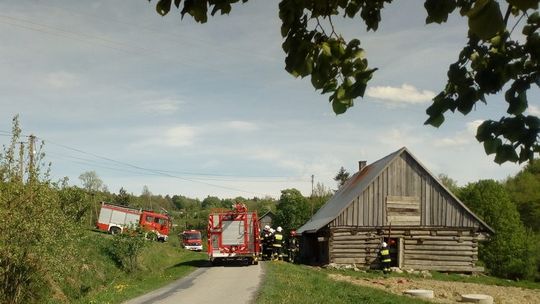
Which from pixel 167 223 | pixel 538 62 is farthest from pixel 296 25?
pixel 167 223

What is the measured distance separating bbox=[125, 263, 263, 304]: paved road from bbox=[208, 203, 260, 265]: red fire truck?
218cm

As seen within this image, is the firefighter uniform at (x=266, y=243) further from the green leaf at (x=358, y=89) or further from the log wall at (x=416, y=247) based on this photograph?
the green leaf at (x=358, y=89)

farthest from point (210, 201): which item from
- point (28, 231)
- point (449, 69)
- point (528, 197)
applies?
point (449, 69)

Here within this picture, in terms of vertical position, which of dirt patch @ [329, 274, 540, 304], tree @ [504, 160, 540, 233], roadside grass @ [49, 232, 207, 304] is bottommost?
roadside grass @ [49, 232, 207, 304]

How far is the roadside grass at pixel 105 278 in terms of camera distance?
709 inches

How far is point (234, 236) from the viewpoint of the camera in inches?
1036

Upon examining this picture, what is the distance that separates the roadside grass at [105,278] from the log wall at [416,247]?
835 centimetres

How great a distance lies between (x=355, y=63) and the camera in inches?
151

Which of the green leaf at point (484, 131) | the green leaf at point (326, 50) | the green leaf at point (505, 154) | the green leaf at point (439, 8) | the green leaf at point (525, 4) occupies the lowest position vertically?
the green leaf at point (505, 154)

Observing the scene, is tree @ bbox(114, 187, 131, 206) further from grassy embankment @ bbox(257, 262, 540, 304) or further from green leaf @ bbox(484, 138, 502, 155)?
green leaf @ bbox(484, 138, 502, 155)

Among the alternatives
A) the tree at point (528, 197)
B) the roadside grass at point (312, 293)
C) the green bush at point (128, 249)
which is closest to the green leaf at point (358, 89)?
the roadside grass at point (312, 293)

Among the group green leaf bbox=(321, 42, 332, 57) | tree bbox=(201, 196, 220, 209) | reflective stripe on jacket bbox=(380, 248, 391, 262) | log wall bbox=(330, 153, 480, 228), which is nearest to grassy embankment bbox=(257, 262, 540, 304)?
reflective stripe on jacket bbox=(380, 248, 391, 262)

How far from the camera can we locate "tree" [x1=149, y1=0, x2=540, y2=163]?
3643 mm

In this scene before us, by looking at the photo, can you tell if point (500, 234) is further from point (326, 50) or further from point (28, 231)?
point (326, 50)
